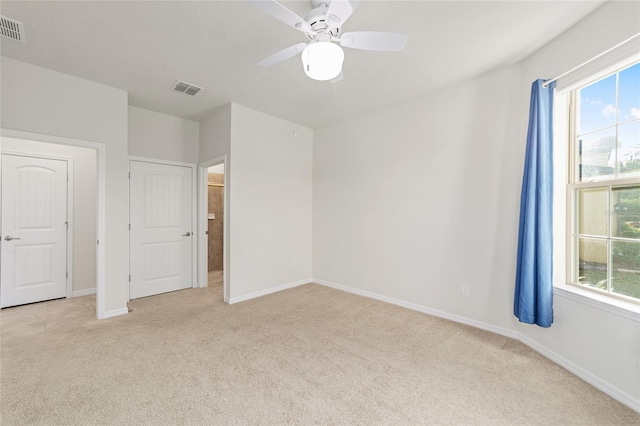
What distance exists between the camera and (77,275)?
4.02 meters

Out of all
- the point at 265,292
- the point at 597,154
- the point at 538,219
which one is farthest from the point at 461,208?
the point at 265,292

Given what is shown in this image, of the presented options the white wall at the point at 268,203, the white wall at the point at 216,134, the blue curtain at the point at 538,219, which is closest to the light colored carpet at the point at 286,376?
the blue curtain at the point at 538,219

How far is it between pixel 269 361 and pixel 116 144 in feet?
9.86

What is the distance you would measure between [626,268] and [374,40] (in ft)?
7.76

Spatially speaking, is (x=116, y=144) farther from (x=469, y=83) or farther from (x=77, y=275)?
(x=469, y=83)

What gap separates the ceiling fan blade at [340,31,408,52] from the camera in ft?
5.45

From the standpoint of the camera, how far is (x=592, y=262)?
2.19 meters

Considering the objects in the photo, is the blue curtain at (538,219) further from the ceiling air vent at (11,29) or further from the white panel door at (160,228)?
the white panel door at (160,228)

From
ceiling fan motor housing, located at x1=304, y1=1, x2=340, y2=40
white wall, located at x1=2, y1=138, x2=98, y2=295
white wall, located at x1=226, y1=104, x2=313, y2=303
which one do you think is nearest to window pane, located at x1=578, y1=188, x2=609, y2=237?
ceiling fan motor housing, located at x1=304, y1=1, x2=340, y2=40

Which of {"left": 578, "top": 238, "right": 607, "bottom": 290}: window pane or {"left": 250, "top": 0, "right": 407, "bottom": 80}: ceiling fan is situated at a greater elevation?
{"left": 250, "top": 0, "right": 407, "bottom": 80}: ceiling fan

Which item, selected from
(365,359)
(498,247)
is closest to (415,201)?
(498,247)

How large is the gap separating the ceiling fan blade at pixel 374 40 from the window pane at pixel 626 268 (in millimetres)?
2113

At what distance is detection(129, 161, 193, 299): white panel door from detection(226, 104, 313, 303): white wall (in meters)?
1.19

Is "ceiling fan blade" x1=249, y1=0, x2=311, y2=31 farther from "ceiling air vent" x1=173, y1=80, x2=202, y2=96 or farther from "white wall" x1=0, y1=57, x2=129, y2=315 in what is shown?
"white wall" x1=0, y1=57, x2=129, y2=315
